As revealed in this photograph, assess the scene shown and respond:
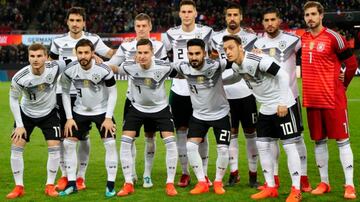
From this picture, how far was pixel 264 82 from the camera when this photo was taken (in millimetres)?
7395

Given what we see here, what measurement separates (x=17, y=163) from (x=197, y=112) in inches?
91.4

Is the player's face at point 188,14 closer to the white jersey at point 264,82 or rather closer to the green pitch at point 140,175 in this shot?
the white jersey at point 264,82

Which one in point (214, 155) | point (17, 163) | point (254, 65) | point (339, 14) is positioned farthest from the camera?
point (339, 14)

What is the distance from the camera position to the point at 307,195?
7.53 m

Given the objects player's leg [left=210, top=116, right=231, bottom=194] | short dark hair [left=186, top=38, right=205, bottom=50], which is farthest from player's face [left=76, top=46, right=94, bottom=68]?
player's leg [left=210, top=116, right=231, bottom=194]

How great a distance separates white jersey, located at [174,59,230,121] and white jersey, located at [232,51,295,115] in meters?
0.40

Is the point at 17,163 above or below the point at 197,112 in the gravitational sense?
below

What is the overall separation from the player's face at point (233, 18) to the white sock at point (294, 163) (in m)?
1.78

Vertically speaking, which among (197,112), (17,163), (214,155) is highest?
(197,112)

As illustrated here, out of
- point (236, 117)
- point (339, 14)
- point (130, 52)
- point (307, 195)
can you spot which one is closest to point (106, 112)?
point (130, 52)

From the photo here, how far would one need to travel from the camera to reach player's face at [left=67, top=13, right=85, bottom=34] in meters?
8.37

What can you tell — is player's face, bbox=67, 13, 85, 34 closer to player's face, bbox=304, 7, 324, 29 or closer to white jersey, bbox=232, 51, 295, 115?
white jersey, bbox=232, 51, 295, 115

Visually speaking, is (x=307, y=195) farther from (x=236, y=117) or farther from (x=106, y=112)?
(x=106, y=112)

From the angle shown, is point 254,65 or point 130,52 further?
point 130,52
